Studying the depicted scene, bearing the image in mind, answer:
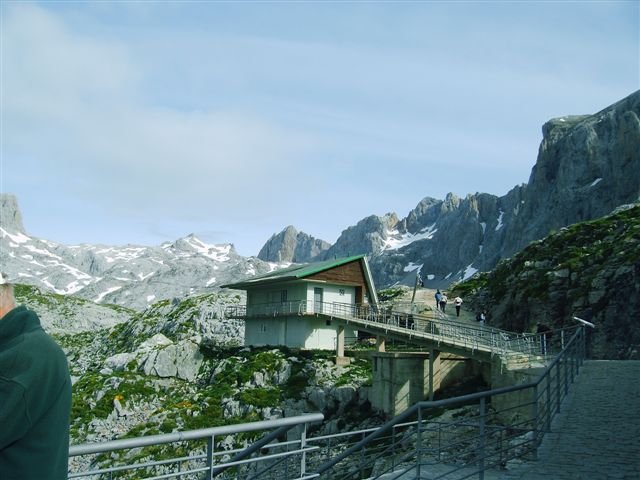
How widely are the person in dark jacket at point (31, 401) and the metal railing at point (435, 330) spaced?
2387 centimetres

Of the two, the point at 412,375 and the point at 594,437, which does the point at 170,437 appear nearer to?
the point at 594,437

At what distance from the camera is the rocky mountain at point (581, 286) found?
32.9 m

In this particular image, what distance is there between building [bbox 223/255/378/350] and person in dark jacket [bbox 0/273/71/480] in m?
40.6

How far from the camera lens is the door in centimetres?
4725

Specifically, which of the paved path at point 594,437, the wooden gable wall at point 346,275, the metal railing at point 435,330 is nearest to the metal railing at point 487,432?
the paved path at point 594,437

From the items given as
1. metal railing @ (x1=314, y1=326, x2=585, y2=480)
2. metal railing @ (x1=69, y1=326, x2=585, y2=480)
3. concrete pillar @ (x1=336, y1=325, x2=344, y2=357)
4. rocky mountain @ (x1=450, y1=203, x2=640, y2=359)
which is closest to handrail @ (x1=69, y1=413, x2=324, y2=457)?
metal railing @ (x1=69, y1=326, x2=585, y2=480)

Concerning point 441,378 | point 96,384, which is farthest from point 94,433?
point 441,378

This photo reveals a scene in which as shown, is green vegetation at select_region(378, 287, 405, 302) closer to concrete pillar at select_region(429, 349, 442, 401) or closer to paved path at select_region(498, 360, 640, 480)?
concrete pillar at select_region(429, 349, 442, 401)

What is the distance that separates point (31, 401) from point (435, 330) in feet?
126

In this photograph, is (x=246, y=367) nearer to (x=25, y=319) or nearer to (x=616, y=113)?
(x=25, y=319)

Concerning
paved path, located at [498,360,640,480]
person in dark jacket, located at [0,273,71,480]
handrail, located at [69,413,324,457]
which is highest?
person in dark jacket, located at [0,273,71,480]

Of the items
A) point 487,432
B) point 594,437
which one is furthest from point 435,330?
point 594,437

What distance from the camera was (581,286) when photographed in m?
37.6

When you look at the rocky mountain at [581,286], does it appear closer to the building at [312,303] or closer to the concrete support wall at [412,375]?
the concrete support wall at [412,375]
